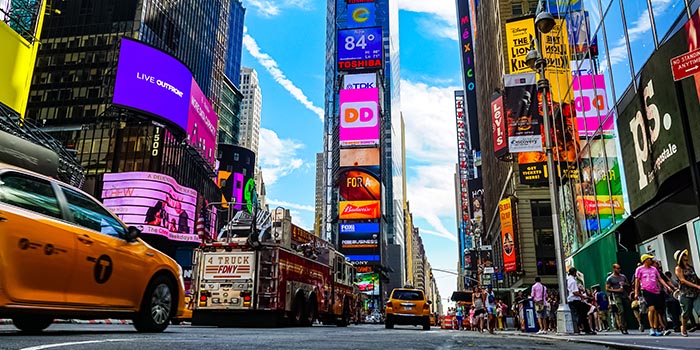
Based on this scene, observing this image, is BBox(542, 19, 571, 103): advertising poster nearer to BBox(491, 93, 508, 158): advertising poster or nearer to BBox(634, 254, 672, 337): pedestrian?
BBox(491, 93, 508, 158): advertising poster

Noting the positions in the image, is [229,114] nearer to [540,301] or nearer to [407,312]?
[407,312]

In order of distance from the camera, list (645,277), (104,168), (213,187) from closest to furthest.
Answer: (645,277) → (104,168) → (213,187)

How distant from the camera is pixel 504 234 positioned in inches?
1924

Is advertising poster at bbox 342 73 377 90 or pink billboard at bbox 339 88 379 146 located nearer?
pink billboard at bbox 339 88 379 146

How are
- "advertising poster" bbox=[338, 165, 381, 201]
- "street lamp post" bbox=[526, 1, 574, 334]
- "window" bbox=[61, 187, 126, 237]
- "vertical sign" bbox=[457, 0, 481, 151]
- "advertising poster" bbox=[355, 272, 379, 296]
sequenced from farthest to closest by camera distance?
1. "vertical sign" bbox=[457, 0, 481, 151]
2. "advertising poster" bbox=[355, 272, 379, 296]
3. "advertising poster" bbox=[338, 165, 381, 201]
4. "street lamp post" bbox=[526, 1, 574, 334]
5. "window" bbox=[61, 187, 126, 237]

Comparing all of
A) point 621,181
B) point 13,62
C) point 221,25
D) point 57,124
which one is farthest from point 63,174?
point 221,25

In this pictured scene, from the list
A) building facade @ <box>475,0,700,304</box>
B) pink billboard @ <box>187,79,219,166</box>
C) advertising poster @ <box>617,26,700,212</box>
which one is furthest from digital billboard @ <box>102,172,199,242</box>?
advertising poster @ <box>617,26,700,212</box>

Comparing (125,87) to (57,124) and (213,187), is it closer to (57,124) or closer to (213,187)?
(57,124)

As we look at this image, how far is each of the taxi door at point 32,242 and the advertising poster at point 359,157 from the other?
82.6 meters

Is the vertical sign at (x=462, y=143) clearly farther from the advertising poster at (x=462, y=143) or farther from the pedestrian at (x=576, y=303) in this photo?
the pedestrian at (x=576, y=303)

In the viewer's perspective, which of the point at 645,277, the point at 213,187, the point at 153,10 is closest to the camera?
the point at 645,277

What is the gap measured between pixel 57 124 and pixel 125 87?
20339 millimetres

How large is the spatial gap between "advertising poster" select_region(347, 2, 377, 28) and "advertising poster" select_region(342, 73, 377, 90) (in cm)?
2345

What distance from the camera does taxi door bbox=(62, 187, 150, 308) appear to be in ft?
19.5
